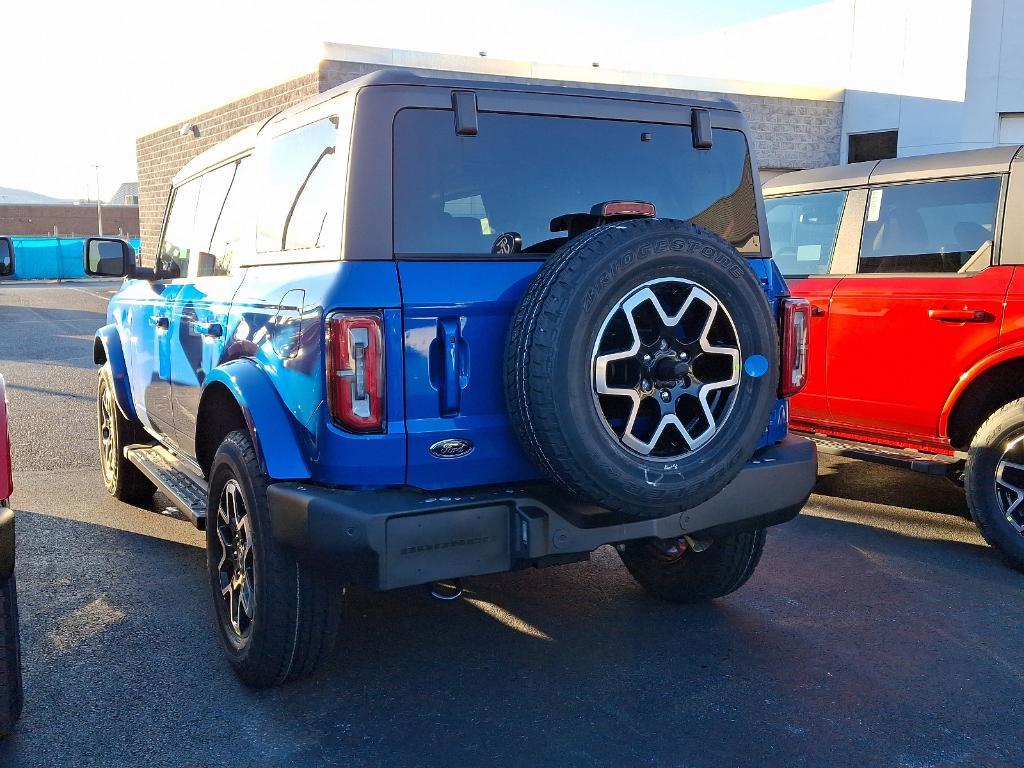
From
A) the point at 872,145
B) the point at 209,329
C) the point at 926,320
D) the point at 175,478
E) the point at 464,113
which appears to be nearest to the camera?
the point at 464,113

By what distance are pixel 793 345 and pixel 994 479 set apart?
1788 mm

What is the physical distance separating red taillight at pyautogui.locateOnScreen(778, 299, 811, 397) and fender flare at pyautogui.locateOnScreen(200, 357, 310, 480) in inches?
70.4

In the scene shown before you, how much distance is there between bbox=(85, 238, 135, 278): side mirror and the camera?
472cm

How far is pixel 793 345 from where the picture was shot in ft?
11.8

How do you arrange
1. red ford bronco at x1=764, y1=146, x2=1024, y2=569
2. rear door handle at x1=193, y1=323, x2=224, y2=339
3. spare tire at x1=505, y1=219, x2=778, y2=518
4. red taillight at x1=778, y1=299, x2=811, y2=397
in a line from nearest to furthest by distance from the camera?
spare tire at x1=505, y1=219, x2=778, y2=518
red taillight at x1=778, y1=299, x2=811, y2=397
rear door handle at x1=193, y1=323, x2=224, y2=339
red ford bronco at x1=764, y1=146, x2=1024, y2=569

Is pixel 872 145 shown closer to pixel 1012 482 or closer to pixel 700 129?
pixel 1012 482

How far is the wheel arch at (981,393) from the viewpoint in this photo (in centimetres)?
474

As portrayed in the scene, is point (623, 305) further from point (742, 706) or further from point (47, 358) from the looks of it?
point (47, 358)

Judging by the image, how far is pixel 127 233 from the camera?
75.5 metres

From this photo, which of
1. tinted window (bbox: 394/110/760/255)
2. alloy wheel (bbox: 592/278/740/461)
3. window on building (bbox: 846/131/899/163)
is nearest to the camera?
alloy wheel (bbox: 592/278/740/461)

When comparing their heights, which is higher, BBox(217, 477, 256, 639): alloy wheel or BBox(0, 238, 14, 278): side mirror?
BBox(0, 238, 14, 278): side mirror

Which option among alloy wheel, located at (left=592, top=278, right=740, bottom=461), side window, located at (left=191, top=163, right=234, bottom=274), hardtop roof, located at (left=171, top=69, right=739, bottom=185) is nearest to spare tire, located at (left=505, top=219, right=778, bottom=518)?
alloy wheel, located at (left=592, top=278, right=740, bottom=461)

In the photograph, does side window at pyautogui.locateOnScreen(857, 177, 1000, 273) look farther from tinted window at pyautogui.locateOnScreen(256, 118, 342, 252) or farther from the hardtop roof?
tinted window at pyautogui.locateOnScreen(256, 118, 342, 252)

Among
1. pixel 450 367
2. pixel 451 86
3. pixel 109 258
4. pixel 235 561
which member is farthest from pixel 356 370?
pixel 109 258
